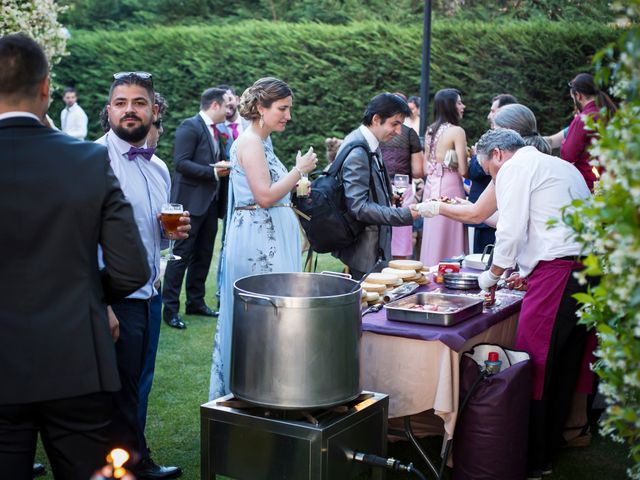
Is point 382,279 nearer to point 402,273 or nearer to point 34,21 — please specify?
point 402,273

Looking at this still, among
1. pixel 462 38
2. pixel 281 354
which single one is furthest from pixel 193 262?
pixel 462 38

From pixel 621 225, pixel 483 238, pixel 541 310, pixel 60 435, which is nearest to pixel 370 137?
pixel 541 310

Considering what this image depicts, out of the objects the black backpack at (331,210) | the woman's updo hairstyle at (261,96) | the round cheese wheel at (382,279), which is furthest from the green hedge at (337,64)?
the woman's updo hairstyle at (261,96)

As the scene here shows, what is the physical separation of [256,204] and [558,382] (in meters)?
1.80

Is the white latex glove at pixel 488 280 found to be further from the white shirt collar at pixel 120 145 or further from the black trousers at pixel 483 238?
the black trousers at pixel 483 238

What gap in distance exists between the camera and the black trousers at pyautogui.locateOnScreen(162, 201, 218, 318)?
7.08m

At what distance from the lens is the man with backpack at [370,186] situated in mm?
5008

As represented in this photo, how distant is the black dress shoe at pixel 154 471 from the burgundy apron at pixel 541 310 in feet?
5.84

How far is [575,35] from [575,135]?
710 cm

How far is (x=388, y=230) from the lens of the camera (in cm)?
542

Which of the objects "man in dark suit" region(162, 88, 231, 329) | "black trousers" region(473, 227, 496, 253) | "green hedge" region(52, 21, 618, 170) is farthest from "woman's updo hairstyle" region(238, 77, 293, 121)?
"green hedge" region(52, 21, 618, 170)

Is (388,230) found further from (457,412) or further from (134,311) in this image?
(134,311)

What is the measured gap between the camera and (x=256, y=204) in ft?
14.9

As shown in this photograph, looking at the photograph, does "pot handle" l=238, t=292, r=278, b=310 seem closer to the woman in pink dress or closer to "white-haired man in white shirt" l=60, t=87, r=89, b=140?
the woman in pink dress
